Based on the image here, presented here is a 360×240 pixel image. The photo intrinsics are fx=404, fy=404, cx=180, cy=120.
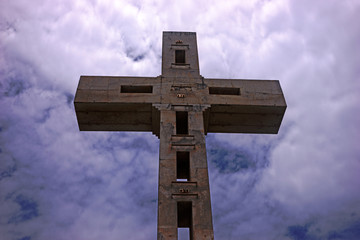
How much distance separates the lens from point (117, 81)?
18250 millimetres

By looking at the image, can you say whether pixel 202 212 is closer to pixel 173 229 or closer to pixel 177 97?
pixel 173 229

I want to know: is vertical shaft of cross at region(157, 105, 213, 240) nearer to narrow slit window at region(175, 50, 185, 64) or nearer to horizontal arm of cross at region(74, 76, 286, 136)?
horizontal arm of cross at region(74, 76, 286, 136)

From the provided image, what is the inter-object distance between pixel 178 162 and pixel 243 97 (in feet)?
A: 14.1

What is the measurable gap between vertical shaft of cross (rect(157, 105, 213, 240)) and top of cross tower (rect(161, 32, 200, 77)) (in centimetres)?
234

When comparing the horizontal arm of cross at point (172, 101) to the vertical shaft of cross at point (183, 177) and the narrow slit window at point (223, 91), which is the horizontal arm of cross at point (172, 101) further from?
the vertical shaft of cross at point (183, 177)

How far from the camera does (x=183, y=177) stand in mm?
16812

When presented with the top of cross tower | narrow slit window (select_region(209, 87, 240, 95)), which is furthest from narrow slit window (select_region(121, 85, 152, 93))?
narrow slit window (select_region(209, 87, 240, 95))

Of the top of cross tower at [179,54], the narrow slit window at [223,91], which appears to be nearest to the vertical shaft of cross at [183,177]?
the narrow slit window at [223,91]

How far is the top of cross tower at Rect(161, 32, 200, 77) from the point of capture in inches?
737

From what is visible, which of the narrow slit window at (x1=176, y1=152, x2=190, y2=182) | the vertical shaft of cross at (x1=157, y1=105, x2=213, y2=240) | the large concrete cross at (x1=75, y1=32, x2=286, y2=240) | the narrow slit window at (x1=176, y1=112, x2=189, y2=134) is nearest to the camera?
the vertical shaft of cross at (x1=157, y1=105, x2=213, y2=240)

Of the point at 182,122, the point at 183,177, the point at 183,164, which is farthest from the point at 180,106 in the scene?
the point at 183,177

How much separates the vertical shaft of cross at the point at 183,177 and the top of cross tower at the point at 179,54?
7.69 ft

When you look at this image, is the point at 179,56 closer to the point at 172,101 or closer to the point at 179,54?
the point at 179,54

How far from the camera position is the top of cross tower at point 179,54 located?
18.7m
